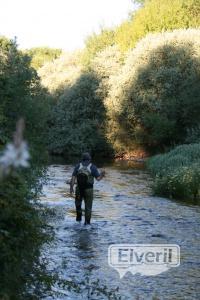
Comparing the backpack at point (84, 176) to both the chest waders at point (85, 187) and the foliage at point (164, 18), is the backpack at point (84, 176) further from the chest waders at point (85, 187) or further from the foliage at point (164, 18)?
the foliage at point (164, 18)

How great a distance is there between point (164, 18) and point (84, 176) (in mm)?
41935

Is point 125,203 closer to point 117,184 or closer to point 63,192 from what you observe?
point 63,192

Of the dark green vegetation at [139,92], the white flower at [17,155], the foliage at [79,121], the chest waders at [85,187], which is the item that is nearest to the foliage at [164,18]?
the dark green vegetation at [139,92]

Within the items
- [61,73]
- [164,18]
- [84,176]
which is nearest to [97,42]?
[61,73]

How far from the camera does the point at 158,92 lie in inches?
1665

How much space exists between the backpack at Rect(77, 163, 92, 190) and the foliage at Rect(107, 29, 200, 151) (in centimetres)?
2559

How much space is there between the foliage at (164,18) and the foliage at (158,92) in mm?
7561

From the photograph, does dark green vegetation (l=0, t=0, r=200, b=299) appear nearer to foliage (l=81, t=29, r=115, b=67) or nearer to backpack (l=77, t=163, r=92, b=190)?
foliage (l=81, t=29, r=115, b=67)

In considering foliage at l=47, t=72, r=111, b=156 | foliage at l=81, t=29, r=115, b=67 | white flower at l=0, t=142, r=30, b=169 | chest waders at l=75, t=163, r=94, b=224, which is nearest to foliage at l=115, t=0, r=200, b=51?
foliage at l=47, t=72, r=111, b=156

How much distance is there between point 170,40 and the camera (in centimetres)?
4356

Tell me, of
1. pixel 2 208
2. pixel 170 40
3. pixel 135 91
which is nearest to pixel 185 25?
pixel 170 40

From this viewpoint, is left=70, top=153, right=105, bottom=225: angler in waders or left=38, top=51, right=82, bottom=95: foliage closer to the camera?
left=70, top=153, right=105, bottom=225: angler in waders

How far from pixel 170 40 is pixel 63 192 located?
2555cm

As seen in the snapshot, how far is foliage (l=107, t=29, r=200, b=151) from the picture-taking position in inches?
1599
